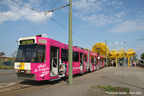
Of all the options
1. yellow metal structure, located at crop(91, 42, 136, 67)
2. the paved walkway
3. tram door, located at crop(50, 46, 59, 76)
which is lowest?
the paved walkway

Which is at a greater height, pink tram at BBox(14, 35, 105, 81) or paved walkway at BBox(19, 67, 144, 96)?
pink tram at BBox(14, 35, 105, 81)

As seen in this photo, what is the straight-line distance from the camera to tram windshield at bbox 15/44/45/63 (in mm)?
8531

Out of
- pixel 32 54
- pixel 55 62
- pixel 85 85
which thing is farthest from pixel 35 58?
pixel 85 85

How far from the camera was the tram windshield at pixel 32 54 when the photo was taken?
28.0ft

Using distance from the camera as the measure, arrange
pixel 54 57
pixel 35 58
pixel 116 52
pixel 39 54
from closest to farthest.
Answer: pixel 35 58, pixel 39 54, pixel 54 57, pixel 116 52

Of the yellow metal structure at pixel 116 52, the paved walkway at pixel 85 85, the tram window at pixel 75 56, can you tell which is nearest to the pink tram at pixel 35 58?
the paved walkway at pixel 85 85

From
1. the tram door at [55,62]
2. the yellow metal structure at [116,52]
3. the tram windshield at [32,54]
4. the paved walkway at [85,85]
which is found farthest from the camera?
the yellow metal structure at [116,52]

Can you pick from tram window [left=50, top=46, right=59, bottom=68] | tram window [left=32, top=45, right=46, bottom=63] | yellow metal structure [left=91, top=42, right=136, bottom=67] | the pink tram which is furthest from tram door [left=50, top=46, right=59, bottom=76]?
yellow metal structure [left=91, top=42, right=136, bottom=67]

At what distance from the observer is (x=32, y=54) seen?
8.55 meters

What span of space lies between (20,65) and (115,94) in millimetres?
6206

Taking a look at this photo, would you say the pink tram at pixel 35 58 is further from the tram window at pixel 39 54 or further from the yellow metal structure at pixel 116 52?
the yellow metal structure at pixel 116 52

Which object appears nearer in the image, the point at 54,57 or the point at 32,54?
the point at 32,54

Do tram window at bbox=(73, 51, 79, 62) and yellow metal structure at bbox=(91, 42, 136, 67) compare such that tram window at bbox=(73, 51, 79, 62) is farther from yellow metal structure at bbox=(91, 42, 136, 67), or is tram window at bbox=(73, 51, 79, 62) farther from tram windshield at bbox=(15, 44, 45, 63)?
yellow metal structure at bbox=(91, 42, 136, 67)

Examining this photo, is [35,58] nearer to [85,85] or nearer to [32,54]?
[32,54]
